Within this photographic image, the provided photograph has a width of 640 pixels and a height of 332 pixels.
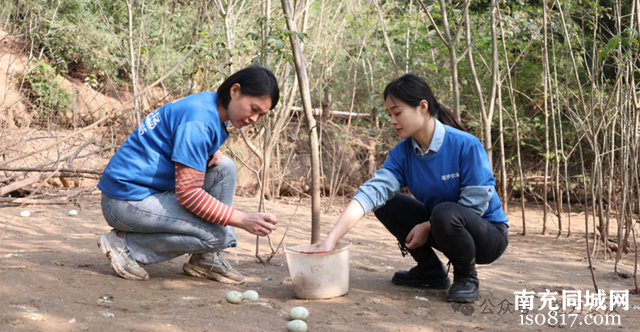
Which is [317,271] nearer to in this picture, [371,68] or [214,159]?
[214,159]

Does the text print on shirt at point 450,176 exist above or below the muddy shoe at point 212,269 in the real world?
above

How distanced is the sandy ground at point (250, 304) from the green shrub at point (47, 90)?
24.5 ft

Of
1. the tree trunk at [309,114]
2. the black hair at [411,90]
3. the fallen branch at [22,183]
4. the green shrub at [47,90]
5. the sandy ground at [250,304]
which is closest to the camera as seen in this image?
the sandy ground at [250,304]

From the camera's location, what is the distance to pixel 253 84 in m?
2.23

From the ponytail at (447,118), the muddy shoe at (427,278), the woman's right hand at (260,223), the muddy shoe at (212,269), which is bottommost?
the muddy shoe at (427,278)

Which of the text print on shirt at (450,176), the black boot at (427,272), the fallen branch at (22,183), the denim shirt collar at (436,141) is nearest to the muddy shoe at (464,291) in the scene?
the black boot at (427,272)

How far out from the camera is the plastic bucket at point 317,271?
2.21m

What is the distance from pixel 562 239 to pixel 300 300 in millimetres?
3795

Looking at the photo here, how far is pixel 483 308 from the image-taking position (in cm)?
229

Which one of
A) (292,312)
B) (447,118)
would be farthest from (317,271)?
(447,118)

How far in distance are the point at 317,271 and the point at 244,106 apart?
0.78m

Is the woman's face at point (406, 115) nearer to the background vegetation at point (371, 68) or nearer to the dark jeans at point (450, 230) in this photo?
the dark jeans at point (450, 230)

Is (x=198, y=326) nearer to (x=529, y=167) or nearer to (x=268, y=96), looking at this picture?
(x=268, y=96)

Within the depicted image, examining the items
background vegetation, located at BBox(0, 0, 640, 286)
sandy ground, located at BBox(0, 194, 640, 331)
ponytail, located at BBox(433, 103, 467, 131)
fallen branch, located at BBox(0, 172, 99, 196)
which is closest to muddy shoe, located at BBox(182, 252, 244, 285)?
sandy ground, located at BBox(0, 194, 640, 331)
